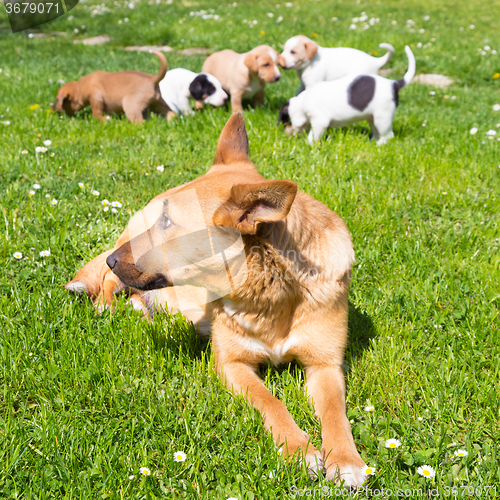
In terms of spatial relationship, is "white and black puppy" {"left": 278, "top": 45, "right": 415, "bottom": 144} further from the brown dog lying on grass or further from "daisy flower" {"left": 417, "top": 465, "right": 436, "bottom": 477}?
"daisy flower" {"left": 417, "top": 465, "right": 436, "bottom": 477}

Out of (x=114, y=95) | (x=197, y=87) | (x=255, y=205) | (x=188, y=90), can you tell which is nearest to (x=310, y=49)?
(x=197, y=87)

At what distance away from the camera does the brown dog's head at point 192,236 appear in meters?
2.13

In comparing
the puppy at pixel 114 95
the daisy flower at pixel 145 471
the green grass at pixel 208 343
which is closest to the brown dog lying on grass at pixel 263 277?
the green grass at pixel 208 343

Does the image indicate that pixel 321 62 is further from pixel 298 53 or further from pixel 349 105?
pixel 349 105

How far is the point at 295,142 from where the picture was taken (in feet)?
17.2

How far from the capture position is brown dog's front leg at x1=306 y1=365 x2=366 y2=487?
193 cm

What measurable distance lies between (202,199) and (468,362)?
1708mm

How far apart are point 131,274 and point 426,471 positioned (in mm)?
1572

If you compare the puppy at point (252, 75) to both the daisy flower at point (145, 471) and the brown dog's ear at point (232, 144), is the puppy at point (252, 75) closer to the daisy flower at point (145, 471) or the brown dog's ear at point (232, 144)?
the brown dog's ear at point (232, 144)

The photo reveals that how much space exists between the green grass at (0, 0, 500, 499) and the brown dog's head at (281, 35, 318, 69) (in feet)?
3.30

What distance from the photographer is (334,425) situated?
7.00 feet

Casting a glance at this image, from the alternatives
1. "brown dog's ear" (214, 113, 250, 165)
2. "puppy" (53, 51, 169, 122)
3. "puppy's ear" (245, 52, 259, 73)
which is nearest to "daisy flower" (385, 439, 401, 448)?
"brown dog's ear" (214, 113, 250, 165)

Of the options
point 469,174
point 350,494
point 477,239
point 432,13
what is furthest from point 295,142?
point 432,13

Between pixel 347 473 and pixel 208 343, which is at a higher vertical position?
pixel 347 473
